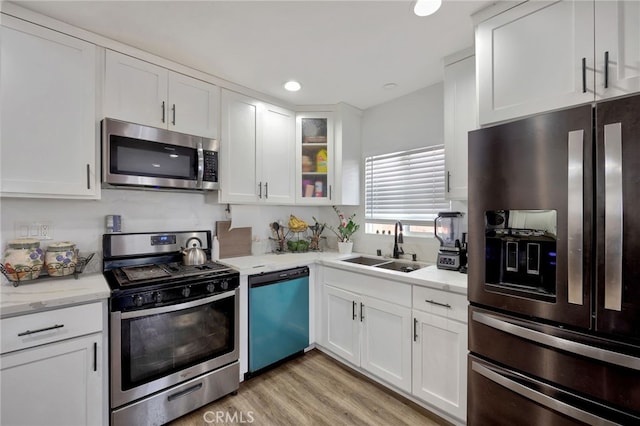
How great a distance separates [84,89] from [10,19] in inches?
16.7

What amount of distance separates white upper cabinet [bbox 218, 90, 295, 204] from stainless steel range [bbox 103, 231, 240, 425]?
28.0 inches

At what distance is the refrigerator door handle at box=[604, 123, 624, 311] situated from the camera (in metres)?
1.02

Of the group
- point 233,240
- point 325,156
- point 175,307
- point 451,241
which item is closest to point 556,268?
point 451,241

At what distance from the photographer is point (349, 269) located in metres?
2.32

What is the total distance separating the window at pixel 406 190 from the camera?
247cm

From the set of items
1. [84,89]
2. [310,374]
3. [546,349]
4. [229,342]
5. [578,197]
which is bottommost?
[310,374]

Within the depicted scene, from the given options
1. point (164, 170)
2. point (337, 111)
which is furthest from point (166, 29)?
point (337, 111)

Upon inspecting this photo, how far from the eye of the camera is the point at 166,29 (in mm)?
1715

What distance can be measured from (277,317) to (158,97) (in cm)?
198

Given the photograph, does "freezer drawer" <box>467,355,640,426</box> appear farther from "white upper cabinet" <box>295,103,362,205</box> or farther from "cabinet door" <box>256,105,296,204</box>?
"cabinet door" <box>256,105,296,204</box>

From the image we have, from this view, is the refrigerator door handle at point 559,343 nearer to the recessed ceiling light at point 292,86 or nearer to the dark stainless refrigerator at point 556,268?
the dark stainless refrigerator at point 556,268

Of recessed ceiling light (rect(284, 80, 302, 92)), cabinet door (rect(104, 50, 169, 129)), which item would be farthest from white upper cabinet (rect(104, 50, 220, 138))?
recessed ceiling light (rect(284, 80, 302, 92))

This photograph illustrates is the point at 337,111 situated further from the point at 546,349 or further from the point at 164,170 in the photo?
the point at 546,349

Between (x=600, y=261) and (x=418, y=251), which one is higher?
(x=600, y=261)
